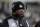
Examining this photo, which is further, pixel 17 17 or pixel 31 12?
pixel 31 12

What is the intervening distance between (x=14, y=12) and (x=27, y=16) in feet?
1.46

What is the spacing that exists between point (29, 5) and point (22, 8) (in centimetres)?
45

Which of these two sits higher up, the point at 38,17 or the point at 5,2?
the point at 5,2

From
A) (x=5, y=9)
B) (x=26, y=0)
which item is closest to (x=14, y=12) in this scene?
(x=5, y=9)

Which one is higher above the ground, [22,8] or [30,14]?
[22,8]

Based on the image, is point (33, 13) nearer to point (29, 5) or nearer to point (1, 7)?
point (29, 5)

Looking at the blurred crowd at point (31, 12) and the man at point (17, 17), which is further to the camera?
the blurred crowd at point (31, 12)

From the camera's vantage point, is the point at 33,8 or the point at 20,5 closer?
the point at 20,5

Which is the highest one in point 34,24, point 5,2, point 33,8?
point 5,2

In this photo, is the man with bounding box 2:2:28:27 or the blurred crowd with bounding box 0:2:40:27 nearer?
the man with bounding box 2:2:28:27

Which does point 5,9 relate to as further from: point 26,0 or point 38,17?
point 38,17

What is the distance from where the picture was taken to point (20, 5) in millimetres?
998

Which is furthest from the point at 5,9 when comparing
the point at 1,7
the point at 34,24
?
the point at 34,24

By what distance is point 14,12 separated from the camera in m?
1.00
